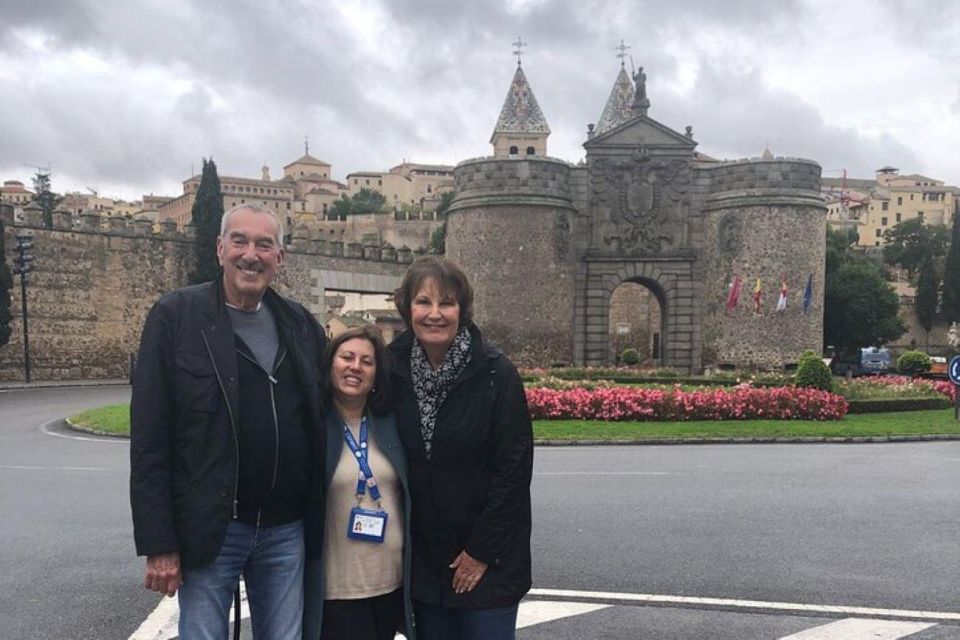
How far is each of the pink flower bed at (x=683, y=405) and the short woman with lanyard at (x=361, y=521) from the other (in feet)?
40.5

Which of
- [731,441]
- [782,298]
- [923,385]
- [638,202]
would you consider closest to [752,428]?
[731,441]

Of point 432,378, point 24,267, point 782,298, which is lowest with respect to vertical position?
point 432,378

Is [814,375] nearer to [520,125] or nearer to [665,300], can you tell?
[665,300]

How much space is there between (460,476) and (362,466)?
396mm

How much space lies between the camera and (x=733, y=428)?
45.6 ft

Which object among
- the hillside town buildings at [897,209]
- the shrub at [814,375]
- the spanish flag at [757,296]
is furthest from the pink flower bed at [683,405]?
the hillside town buildings at [897,209]

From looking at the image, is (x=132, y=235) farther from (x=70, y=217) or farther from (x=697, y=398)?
(x=697, y=398)

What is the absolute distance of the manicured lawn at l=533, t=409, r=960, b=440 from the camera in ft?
42.7

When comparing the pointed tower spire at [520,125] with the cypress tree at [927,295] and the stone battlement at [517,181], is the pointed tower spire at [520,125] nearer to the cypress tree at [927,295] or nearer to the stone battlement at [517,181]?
the cypress tree at [927,295]

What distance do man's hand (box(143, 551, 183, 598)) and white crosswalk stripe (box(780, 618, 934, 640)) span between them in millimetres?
3349

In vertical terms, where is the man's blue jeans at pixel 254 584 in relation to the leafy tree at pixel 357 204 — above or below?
below

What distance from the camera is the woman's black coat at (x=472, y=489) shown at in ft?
10.1

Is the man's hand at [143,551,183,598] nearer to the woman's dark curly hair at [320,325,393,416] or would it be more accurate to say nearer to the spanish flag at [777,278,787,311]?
the woman's dark curly hair at [320,325,393,416]

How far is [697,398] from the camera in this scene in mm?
15438
